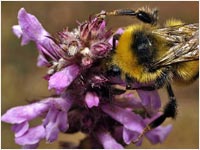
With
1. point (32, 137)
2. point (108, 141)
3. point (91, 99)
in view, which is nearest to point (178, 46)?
point (91, 99)

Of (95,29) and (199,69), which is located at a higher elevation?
(95,29)

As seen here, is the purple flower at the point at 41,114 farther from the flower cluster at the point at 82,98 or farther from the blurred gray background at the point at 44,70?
the blurred gray background at the point at 44,70

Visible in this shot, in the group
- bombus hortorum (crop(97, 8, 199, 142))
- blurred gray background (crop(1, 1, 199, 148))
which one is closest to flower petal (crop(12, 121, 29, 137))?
bombus hortorum (crop(97, 8, 199, 142))

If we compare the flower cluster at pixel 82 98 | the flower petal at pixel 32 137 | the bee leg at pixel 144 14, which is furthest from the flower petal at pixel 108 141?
the bee leg at pixel 144 14

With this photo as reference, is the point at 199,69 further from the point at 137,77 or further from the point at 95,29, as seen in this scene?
the point at 95,29

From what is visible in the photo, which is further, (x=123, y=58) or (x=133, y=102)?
(x=133, y=102)

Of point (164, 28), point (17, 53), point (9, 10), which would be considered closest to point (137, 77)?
point (164, 28)
